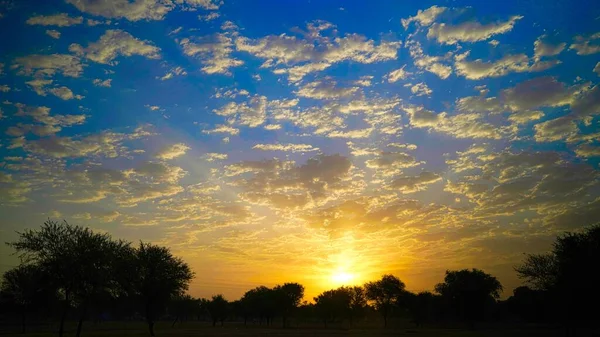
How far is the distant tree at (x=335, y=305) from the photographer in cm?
16188

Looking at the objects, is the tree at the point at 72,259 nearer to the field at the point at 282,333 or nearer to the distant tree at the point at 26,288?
the distant tree at the point at 26,288

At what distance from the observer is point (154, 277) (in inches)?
2751

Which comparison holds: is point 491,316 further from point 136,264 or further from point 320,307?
point 136,264

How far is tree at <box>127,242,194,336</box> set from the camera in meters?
68.8

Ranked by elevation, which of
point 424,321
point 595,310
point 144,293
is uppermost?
point 144,293

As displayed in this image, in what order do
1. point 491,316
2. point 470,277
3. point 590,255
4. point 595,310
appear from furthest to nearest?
point 491,316 → point 470,277 → point 595,310 → point 590,255

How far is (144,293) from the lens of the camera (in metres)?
69.6

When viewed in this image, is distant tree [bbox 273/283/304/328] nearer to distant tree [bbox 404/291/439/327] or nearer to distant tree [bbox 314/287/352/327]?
distant tree [bbox 314/287/352/327]

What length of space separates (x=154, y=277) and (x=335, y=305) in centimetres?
10858

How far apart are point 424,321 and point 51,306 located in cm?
13124

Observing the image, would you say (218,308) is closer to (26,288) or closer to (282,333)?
(282,333)

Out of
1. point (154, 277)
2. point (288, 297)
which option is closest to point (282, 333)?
point (154, 277)

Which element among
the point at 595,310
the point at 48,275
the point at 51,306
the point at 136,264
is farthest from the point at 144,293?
the point at 595,310

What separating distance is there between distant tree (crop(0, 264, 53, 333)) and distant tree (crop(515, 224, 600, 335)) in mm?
79253
